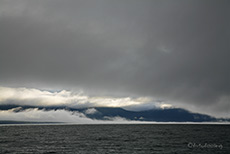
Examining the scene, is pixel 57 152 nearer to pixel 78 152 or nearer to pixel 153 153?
pixel 78 152

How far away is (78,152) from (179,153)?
121 ft

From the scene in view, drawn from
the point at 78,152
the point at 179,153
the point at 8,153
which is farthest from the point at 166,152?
the point at 8,153

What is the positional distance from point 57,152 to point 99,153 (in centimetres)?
1676

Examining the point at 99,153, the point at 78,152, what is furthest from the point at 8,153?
the point at 99,153

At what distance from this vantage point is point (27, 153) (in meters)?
78.3

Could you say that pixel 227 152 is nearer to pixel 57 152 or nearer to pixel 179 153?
pixel 179 153

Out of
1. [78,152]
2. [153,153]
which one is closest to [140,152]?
[153,153]

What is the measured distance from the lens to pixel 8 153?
78.0 m

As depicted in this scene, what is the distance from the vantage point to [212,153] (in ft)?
251

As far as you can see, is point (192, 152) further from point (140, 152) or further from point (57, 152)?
point (57, 152)

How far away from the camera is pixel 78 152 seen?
78.1 meters

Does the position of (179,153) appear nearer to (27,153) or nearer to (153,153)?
(153,153)

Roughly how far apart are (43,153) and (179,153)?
1956 inches

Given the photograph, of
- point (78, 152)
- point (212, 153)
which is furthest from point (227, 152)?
point (78, 152)
